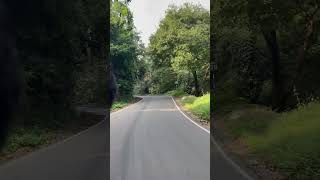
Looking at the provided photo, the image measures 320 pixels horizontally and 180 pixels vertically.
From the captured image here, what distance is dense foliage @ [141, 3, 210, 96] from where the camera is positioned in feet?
225

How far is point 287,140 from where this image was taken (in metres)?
14.2

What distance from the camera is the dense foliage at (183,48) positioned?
68625 mm

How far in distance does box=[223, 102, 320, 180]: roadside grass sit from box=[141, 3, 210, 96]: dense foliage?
38116 mm

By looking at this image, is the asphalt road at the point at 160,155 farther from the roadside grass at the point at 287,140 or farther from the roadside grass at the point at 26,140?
the roadside grass at the point at 26,140

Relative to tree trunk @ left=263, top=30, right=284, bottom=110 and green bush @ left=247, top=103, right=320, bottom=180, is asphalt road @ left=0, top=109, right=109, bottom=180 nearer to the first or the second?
green bush @ left=247, top=103, right=320, bottom=180

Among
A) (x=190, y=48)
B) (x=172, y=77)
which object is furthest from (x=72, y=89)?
(x=172, y=77)

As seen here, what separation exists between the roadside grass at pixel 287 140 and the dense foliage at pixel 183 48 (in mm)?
38116

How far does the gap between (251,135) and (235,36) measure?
1427 centimetres

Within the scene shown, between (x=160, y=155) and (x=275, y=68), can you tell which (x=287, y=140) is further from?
(x=275, y=68)

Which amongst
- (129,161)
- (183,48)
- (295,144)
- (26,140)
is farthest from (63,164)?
(183,48)

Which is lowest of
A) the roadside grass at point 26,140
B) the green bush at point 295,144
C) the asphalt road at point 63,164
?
the asphalt road at point 63,164

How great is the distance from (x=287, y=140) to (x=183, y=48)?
2194 inches

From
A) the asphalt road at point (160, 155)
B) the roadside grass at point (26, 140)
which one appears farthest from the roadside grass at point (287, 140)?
the roadside grass at point (26, 140)

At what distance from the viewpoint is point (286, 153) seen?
501 inches
